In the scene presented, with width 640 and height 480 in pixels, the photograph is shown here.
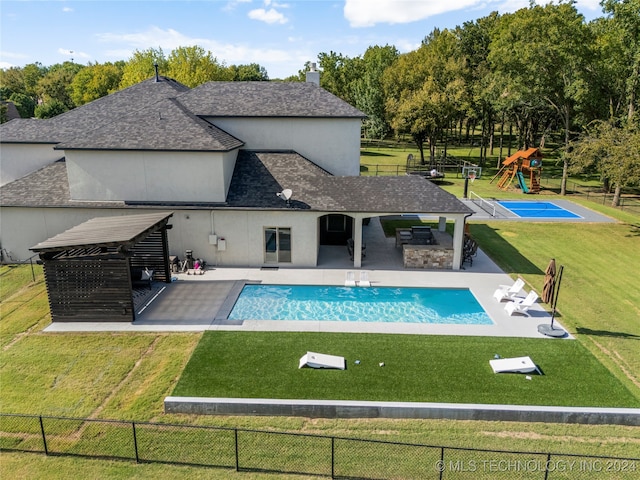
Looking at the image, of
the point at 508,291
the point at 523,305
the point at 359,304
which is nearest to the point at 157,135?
the point at 359,304

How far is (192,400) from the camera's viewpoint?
11633mm

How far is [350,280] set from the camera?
20.0 metres

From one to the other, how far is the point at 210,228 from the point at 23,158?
47.4 ft

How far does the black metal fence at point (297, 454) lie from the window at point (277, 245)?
11.7 metres

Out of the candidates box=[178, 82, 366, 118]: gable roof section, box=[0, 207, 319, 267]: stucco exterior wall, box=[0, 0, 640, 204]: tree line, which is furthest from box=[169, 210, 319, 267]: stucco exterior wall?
box=[0, 0, 640, 204]: tree line

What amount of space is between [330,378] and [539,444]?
5.60m

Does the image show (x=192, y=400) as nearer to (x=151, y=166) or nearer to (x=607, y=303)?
(x=151, y=166)

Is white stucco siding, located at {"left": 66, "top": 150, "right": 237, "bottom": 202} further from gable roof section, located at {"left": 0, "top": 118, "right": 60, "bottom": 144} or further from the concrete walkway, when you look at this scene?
gable roof section, located at {"left": 0, "top": 118, "right": 60, "bottom": 144}

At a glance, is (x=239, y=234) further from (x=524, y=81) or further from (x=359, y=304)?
(x=524, y=81)

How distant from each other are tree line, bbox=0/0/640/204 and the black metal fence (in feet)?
81.7

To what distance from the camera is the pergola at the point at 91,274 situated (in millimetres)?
15430

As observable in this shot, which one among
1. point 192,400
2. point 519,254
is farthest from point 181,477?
point 519,254

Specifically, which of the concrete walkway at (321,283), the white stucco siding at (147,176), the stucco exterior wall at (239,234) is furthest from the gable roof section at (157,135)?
the concrete walkway at (321,283)

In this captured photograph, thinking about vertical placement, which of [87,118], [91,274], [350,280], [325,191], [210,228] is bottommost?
[350,280]
